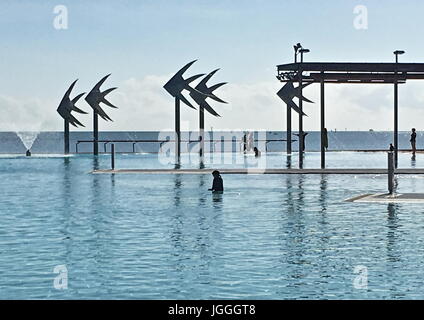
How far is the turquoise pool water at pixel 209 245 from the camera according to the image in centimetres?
1210

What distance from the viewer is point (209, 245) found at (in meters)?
16.6

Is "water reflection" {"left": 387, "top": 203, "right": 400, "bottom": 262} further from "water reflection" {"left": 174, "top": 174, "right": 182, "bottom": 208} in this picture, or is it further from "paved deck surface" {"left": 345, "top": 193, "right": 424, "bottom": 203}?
"water reflection" {"left": 174, "top": 174, "right": 182, "bottom": 208}

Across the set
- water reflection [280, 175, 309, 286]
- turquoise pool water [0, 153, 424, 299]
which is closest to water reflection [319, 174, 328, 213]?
turquoise pool water [0, 153, 424, 299]

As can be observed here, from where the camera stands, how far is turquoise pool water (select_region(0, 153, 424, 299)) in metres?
12.1

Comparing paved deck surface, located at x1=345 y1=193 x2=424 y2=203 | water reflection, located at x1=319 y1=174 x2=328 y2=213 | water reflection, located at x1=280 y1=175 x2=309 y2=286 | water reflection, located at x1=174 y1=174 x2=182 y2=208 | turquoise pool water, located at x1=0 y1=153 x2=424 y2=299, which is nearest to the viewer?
turquoise pool water, located at x1=0 y1=153 x2=424 y2=299

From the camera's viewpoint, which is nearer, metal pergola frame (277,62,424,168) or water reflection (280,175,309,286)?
water reflection (280,175,309,286)

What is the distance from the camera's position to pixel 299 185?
3500 centimetres

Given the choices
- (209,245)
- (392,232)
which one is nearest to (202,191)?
(392,232)

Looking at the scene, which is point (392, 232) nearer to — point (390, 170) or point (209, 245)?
point (209, 245)

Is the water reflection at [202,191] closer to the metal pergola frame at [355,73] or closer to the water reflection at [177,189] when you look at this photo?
the water reflection at [177,189]

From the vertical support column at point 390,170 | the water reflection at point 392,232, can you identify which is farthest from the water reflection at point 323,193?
the vertical support column at point 390,170

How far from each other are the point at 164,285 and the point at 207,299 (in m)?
1.22

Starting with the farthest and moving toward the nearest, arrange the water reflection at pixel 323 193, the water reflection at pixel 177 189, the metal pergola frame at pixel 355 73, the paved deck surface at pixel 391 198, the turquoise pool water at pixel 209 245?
the metal pergola frame at pixel 355 73 → the water reflection at pixel 177 189 → the paved deck surface at pixel 391 198 → the water reflection at pixel 323 193 → the turquoise pool water at pixel 209 245
